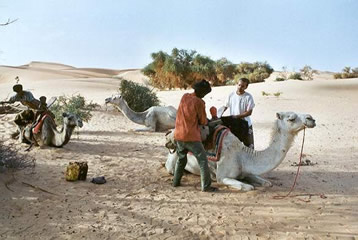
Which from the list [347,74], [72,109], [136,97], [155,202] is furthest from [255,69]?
[155,202]

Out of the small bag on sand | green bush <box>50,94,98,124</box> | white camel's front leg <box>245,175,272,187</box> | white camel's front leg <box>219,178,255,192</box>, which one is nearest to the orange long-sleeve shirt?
white camel's front leg <box>219,178,255,192</box>

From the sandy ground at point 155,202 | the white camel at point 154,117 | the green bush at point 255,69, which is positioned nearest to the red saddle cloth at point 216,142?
the sandy ground at point 155,202

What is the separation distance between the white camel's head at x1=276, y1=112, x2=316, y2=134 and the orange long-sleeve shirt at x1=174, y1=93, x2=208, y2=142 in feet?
4.15

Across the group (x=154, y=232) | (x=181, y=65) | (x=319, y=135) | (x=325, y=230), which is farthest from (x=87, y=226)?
(x=181, y=65)

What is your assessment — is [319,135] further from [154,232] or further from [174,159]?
[154,232]

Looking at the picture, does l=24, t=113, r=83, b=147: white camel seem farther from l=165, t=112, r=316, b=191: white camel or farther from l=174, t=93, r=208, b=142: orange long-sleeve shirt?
l=165, t=112, r=316, b=191: white camel

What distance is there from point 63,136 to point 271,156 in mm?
4886

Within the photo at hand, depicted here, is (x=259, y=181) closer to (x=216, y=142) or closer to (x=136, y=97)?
(x=216, y=142)

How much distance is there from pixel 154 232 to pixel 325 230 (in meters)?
2.13

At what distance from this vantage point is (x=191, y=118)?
570cm

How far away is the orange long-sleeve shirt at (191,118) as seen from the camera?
568 centimetres

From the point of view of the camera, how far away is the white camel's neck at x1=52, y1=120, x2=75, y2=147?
827cm

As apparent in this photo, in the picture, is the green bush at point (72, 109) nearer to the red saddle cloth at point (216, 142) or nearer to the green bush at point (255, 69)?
the red saddle cloth at point (216, 142)

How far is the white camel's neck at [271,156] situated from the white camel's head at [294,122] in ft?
0.38
